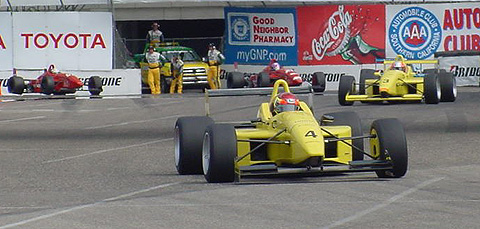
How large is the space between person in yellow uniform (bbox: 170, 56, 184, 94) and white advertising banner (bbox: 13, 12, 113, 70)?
2.16 metres

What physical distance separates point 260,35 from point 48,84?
349 inches

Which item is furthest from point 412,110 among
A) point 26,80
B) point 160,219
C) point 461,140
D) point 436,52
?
point 160,219

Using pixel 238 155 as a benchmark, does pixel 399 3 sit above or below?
above

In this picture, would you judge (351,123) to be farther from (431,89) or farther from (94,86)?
(94,86)

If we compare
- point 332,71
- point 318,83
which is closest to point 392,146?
point 318,83

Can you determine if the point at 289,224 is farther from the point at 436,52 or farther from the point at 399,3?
the point at 399,3

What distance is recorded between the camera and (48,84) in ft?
109

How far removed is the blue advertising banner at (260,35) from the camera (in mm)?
38656

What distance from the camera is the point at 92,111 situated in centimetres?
2797

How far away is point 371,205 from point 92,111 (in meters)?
18.0

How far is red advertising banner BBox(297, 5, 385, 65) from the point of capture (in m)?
37.4

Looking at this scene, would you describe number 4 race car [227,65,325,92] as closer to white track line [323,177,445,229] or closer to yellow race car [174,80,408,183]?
yellow race car [174,80,408,183]

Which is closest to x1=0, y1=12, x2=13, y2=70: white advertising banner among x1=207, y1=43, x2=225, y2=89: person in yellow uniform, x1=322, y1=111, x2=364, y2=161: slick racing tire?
x1=207, y1=43, x2=225, y2=89: person in yellow uniform

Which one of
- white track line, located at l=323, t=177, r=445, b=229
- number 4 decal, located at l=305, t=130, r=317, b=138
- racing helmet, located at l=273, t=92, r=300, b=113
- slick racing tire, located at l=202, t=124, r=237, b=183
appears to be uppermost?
racing helmet, located at l=273, t=92, r=300, b=113
